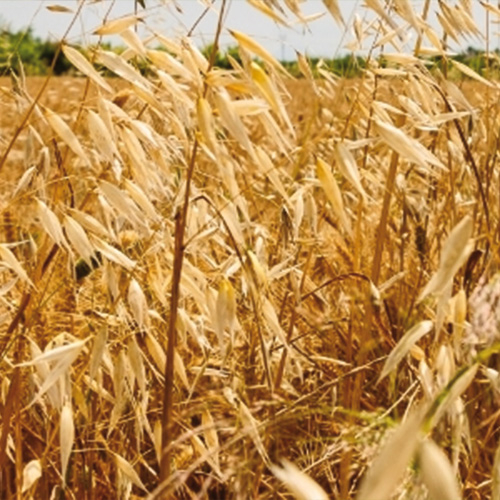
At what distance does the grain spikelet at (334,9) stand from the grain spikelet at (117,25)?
0.22 meters

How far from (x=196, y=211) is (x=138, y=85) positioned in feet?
0.80

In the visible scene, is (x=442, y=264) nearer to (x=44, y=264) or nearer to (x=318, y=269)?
(x=44, y=264)

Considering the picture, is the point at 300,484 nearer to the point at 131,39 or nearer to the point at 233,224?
the point at 233,224

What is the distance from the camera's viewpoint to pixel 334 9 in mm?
866

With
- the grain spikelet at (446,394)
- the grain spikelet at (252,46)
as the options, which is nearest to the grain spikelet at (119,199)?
the grain spikelet at (252,46)

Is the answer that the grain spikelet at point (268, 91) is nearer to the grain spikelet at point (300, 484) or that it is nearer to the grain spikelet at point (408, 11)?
the grain spikelet at point (408, 11)

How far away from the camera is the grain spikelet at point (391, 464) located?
0.39 m

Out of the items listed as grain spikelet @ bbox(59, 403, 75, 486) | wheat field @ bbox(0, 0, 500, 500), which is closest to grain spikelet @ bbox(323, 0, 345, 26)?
wheat field @ bbox(0, 0, 500, 500)

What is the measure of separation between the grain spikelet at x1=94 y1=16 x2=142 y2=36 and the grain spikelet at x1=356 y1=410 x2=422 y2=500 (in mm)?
686

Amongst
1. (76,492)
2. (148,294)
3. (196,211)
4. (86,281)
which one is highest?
(196,211)

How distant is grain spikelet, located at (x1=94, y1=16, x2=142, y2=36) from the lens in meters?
1.01

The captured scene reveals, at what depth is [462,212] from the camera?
1.97 meters

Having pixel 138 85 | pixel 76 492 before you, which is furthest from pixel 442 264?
pixel 76 492

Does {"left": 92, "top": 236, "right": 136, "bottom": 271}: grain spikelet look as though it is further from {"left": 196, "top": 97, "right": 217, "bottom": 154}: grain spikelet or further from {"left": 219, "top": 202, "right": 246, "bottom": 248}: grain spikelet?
{"left": 196, "top": 97, "right": 217, "bottom": 154}: grain spikelet
